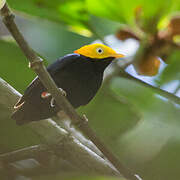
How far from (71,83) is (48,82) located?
1.85ft

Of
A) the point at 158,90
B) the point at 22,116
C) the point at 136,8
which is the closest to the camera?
the point at 136,8

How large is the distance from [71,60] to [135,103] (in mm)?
319

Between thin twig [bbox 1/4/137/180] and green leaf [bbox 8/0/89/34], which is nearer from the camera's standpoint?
thin twig [bbox 1/4/137/180]

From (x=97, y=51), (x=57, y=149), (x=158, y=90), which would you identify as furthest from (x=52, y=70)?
(x=158, y=90)

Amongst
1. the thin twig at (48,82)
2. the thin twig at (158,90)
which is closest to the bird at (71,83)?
the thin twig at (158,90)

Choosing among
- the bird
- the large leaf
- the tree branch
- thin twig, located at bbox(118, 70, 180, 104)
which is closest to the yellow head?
the bird

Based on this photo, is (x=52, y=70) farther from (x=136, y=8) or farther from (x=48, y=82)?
(x=136, y=8)

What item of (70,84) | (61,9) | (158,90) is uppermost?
(61,9)

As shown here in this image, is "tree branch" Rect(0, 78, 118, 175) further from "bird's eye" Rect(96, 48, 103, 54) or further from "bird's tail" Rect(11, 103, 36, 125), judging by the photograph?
"bird's eye" Rect(96, 48, 103, 54)

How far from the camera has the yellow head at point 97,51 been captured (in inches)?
49.0

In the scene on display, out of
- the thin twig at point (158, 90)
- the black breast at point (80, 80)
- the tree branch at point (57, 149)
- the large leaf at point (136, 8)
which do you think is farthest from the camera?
the black breast at point (80, 80)

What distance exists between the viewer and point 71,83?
57.1 inches

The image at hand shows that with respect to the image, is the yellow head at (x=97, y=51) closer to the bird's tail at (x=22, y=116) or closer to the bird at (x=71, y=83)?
the bird at (x=71, y=83)

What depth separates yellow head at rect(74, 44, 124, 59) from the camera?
1.24 metres
